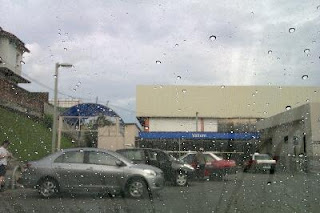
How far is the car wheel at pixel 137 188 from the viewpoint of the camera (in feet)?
26.4

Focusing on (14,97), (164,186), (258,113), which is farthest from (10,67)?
(258,113)

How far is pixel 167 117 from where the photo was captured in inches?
340

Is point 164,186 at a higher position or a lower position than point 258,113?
lower

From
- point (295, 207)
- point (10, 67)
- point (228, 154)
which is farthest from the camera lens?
point (10, 67)

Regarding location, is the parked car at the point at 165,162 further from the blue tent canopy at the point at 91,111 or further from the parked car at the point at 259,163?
the parked car at the point at 259,163

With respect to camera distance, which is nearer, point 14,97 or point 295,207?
point 295,207

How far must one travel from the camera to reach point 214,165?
27.5ft

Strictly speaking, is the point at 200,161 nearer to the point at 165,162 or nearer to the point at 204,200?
the point at 165,162

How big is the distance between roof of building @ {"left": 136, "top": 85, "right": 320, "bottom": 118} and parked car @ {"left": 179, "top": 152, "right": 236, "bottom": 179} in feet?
2.54

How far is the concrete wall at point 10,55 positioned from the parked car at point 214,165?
136 inches

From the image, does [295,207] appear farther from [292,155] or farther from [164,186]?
[164,186]

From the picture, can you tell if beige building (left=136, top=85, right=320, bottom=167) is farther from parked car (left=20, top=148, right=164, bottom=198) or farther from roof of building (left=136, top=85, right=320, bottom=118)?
parked car (left=20, top=148, right=164, bottom=198)

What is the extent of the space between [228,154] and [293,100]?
141 centimetres

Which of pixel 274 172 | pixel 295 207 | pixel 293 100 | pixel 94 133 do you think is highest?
pixel 293 100
